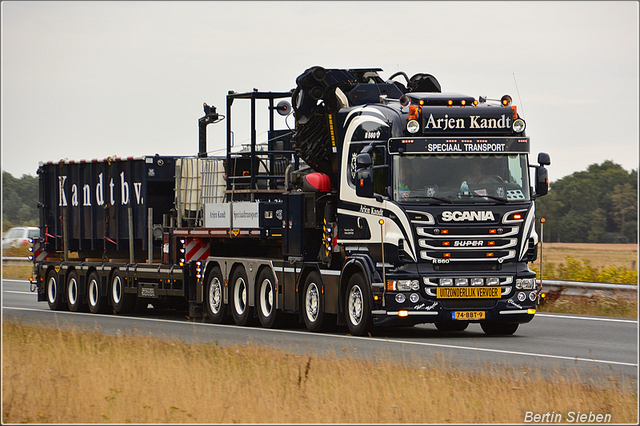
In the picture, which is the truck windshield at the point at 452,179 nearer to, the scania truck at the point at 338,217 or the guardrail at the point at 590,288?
the scania truck at the point at 338,217

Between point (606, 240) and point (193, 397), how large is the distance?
65.5m

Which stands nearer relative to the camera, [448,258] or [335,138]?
[448,258]

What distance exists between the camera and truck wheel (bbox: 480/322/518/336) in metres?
18.0

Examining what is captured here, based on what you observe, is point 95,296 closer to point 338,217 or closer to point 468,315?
point 338,217

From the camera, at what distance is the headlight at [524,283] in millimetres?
16953

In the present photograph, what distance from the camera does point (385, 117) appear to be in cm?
1723

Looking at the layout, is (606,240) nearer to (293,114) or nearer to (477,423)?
(293,114)

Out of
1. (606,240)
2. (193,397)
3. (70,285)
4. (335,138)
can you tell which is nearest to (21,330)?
(335,138)

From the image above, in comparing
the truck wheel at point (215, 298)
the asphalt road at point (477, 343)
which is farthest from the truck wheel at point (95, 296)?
the truck wheel at point (215, 298)

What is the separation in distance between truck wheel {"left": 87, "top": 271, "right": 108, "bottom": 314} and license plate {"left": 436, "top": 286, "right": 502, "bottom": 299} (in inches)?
444

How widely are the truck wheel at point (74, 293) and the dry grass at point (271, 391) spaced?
12.5 metres

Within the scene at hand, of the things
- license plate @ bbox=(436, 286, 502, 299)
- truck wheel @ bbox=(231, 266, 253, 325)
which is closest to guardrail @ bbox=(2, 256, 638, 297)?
license plate @ bbox=(436, 286, 502, 299)

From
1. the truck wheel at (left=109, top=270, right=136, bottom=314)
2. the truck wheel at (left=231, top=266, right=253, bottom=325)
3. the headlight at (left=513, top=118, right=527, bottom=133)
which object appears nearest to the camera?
the headlight at (left=513, top=118, right=527, bottom=133)

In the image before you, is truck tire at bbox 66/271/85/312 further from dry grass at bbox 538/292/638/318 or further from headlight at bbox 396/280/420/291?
headlight at bbox 396/280/420/291
